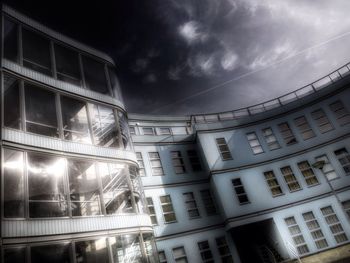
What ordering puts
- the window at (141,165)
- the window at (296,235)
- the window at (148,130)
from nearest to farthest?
the window at (296,235)
the window at (141,165)
the window at (148,130)

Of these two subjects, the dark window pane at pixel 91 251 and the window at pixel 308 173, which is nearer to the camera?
the dark window pane at pixel 91 251

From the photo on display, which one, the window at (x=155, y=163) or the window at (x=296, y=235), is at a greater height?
the window at (x=155, y=163)

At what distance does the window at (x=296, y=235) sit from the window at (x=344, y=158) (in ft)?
21.0

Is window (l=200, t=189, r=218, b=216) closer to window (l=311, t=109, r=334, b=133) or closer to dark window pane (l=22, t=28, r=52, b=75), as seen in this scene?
window (l=311, t=109, r=334, b=133)

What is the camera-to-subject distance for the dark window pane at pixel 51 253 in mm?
10758

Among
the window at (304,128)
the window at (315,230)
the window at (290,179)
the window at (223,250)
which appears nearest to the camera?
the window at (315,230)

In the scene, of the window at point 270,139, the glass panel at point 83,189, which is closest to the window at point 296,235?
the window at point 270,139

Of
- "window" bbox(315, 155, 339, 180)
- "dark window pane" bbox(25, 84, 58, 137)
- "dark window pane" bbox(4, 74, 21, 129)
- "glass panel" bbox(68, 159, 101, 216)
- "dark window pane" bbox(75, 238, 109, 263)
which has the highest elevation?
"dark window pane" bbox(25, 84, 58, 137)

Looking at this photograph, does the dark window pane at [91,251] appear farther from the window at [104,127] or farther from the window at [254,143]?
the window at [254,143]

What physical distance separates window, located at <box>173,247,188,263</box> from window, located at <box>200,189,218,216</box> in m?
3.88

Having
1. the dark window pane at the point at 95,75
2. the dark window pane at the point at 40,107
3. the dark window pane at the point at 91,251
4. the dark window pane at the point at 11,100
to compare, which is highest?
the dark window pane at the point at 95,75

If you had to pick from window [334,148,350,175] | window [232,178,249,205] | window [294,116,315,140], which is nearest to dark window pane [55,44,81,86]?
window [232,178,249,205]

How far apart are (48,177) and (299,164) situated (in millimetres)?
20795

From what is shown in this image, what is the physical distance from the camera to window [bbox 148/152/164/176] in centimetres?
2380
